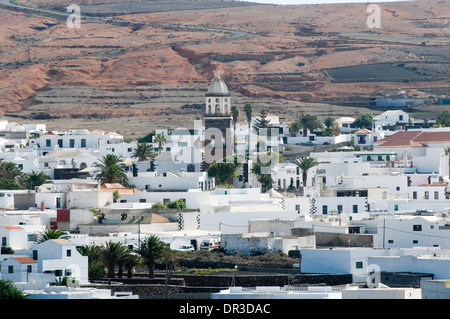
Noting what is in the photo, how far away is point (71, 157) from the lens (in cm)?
8788

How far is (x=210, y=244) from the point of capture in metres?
57.6

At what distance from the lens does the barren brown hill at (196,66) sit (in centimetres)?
14138

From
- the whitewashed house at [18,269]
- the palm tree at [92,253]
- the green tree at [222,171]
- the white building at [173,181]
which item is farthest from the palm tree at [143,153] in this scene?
the whitewashed house at [18,269]

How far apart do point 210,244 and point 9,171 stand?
26848 millimetres

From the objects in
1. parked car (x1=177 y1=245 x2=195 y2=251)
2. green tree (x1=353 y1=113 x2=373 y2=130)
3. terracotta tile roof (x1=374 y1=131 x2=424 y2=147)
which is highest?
green tree (x1=353 y1=113 x2=373 y2=130)

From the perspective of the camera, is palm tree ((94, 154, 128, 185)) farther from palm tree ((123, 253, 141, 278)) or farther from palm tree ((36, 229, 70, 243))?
palm tree ((123, 253, 141, 278))

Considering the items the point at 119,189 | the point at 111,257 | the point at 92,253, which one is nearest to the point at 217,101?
the point at 119,189

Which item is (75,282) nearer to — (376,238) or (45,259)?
(45,259)

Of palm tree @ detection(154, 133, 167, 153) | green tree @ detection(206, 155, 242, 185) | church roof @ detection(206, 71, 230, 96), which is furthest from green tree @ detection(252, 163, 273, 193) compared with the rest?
palm tree @ detection(154, 133, 167, 153)

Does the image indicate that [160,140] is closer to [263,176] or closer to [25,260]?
[263,176]

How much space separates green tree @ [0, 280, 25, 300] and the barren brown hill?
8337cm

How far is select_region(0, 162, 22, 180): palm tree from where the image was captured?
8119 centimetres

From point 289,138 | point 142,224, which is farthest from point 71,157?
point 142,224

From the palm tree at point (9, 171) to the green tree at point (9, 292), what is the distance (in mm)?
43575
